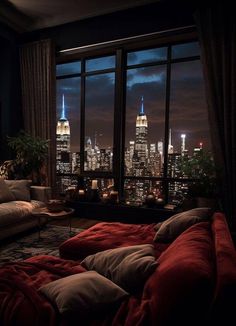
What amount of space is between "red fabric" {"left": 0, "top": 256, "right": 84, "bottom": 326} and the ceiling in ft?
14.2

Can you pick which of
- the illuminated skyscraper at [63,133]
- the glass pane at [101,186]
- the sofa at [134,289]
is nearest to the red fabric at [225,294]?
the sofa at [134,289]

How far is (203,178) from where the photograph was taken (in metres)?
3.87

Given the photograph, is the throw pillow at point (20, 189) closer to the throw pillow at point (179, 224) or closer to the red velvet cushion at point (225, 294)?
the throw pillow at point (179, 224)

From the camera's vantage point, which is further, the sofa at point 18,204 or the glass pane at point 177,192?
the glass pane at point 177,192

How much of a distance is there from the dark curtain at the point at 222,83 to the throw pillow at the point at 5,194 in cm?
309

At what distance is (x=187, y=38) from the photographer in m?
4.36

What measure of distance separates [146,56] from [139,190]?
2.50 m

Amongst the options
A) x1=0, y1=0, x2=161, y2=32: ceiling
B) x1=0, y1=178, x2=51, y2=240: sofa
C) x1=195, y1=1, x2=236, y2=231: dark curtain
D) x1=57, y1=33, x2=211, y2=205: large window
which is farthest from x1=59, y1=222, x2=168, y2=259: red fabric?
x1=0, y1=0, x2=161, y2=32: ceiling

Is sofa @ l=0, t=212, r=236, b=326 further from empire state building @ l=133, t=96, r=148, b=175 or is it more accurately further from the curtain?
the curtain

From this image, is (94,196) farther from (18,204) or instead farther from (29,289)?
(29,289)

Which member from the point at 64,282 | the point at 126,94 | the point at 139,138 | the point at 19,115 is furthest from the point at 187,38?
the point at 64,282

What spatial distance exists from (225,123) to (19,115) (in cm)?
407

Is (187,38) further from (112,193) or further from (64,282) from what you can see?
(64,282)

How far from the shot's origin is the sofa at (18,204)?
131 inches
